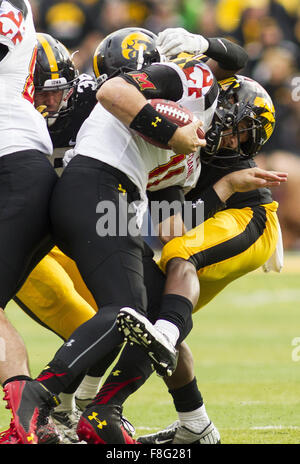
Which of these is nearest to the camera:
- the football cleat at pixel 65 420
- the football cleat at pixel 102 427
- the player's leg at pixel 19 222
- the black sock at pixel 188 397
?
the player's leg at pixel 19 222

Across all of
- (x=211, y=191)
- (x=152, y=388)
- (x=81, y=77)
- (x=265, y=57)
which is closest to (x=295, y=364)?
(x=152, y=388)

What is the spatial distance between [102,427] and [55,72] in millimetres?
1931

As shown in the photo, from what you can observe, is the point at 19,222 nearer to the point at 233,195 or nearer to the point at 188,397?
the point at 188,397

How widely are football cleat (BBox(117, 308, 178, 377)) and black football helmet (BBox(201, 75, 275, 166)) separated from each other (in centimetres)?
133

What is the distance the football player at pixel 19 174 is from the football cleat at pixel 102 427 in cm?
38

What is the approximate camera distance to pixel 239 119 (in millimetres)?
4953

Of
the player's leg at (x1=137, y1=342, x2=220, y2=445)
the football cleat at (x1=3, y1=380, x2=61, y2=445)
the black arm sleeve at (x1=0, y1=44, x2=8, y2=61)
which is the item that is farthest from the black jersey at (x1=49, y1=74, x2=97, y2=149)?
the football cleat at (x1=3, y1=380, x2=61, y2=445)

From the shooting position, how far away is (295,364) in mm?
7062

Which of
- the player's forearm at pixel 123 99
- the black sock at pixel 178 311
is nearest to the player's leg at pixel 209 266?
the black sock at pixel 178 311

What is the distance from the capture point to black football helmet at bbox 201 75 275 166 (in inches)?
192

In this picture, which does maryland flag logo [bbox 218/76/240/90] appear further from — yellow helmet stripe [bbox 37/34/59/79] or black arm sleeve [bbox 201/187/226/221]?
yellow helmet stripe [bbox 37/34/59/79]

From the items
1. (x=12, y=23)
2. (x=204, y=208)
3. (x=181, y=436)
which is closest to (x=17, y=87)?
(x=12, y=23)

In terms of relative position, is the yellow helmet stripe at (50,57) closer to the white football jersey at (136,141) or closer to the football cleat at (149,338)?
the white football jersey at (136,141)

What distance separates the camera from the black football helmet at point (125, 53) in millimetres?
4867
